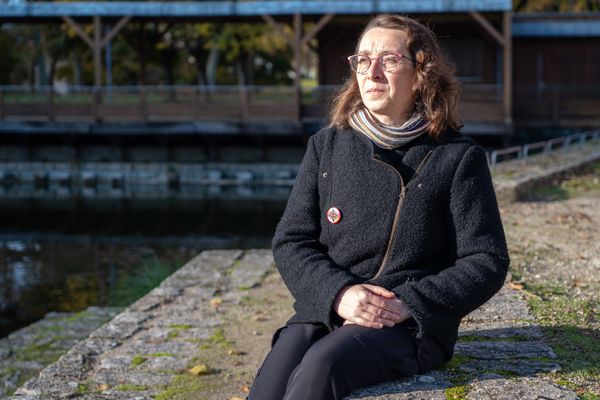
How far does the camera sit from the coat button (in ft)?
10.5

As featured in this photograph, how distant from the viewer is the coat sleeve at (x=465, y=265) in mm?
3053

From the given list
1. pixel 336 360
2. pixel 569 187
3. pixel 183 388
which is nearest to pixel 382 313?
pixel 336 360

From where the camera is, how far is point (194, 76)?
48.0m

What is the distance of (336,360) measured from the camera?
9.13 feet

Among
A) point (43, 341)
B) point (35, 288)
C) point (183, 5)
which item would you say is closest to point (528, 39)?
point (183, 5)

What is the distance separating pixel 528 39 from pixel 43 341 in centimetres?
1990

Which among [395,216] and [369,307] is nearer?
[369,307]

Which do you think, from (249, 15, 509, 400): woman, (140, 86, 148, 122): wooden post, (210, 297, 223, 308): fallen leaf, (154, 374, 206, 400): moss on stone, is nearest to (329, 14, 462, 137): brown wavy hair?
(249, 15, 509, 400): woman

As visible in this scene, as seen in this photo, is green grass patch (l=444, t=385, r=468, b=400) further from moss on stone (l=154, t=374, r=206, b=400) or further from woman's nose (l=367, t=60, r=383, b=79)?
moss on stone (l=154, t=374, r=206, b=400)

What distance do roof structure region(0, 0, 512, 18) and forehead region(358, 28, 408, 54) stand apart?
19386 mm

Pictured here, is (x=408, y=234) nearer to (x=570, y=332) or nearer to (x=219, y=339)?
(x=570, y=332)

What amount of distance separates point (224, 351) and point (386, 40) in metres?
2.64

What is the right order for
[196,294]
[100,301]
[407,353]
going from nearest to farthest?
[407,353] < [196,294] < [100,301]

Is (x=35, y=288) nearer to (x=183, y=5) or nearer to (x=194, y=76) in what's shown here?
(x=183, y=5)
